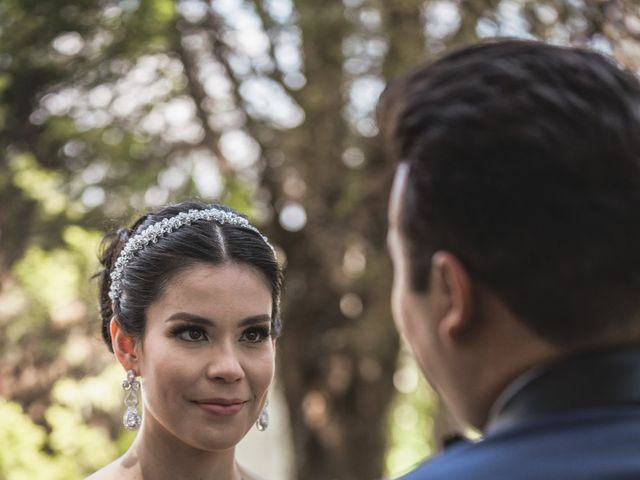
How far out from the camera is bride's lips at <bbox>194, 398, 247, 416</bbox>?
2.83 metres

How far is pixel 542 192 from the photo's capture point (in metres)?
1.23

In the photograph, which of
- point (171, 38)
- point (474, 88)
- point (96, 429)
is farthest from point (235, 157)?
point (474, 88)

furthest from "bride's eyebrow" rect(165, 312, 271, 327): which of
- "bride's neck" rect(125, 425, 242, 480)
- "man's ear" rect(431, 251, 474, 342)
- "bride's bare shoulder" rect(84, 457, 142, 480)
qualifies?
"man's ear" rect(431, 251, 474, 342)

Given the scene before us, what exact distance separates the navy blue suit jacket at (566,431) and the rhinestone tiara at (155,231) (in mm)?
1997

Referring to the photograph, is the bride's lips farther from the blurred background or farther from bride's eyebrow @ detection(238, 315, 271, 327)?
the blurred background

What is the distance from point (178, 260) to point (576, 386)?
1950mm

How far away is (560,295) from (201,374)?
1733mm

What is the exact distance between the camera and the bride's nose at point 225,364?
2.82 meters

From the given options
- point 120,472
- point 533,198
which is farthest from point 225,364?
point 533,198

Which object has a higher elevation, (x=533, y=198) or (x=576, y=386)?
(x=533, y=198)

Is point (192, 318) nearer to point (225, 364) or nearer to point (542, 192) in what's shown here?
point (225, 364)

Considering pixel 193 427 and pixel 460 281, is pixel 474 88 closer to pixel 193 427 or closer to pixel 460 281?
pixel 460 281

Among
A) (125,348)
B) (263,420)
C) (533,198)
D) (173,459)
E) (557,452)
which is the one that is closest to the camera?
(557,452)

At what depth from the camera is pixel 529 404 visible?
121 cm
